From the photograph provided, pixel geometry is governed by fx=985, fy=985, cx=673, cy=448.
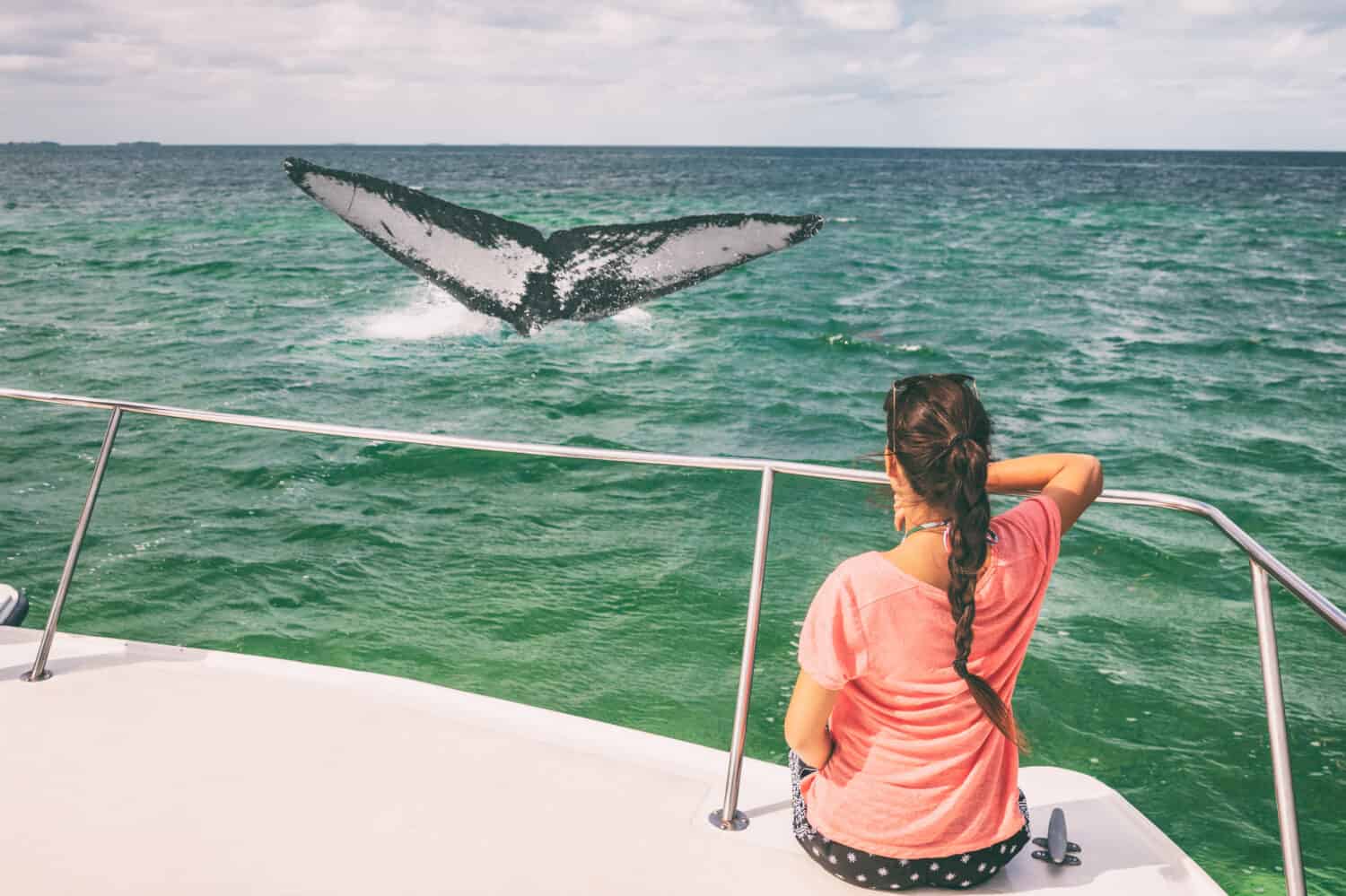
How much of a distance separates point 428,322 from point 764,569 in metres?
20.8

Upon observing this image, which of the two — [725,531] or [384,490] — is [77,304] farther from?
[725,531]

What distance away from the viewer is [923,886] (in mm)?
2283

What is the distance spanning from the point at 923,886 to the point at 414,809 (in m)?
1.33

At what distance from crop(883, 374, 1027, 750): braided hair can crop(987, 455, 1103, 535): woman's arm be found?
0.29 meters

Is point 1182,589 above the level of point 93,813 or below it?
below

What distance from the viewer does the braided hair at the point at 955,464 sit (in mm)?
2020

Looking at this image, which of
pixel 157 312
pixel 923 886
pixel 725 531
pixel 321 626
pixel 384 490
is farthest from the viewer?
pixel 157 312

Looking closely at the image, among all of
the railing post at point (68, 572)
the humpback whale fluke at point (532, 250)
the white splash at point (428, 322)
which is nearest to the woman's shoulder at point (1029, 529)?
the railing post at point (68, 572)

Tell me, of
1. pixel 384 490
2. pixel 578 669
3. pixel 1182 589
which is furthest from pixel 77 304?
pixel 1182 589

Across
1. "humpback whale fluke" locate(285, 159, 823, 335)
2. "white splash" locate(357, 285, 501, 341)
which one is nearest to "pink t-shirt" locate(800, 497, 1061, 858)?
"humpback whale fluke" locate(285, 159, 823, 335)

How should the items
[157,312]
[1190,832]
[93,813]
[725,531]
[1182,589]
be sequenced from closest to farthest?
1. [93,813]
2. [1190,832]
3. [1182,589]
4. [725,531]
5. [157,312]

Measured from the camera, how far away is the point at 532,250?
8.42 meters

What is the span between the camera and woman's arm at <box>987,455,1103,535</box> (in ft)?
7.54

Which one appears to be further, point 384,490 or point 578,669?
point 384,490
